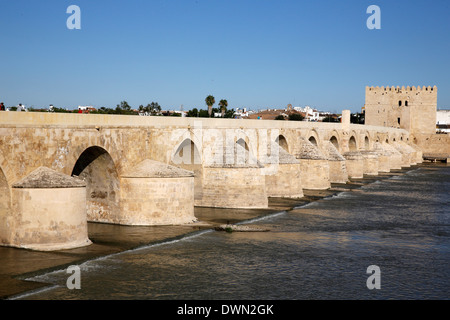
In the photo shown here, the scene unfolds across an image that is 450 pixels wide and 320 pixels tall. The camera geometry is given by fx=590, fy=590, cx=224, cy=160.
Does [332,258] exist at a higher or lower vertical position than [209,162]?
lower

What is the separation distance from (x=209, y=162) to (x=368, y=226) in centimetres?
738

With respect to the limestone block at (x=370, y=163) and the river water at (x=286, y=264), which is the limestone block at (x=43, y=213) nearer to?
the river water at (x=286, y=264)

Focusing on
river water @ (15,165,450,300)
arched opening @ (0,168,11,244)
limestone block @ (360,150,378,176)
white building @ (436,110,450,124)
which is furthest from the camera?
white building @ (436,110,450,124)

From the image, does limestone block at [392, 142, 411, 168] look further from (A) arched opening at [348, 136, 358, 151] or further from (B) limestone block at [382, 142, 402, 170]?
(A) arched opening at [348, 136, 358, 151]

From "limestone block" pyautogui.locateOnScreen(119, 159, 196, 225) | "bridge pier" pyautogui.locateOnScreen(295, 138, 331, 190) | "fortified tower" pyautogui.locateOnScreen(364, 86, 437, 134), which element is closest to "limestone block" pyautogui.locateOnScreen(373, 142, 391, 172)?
"fortified tower" pyautogui.locateOnScreen(364, 86, 437, 134)

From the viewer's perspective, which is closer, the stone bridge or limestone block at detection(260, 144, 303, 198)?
the stone bridge

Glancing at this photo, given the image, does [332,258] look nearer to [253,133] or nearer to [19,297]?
[19,297]

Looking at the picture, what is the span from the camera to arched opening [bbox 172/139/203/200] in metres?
25.7

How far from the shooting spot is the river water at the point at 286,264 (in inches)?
536

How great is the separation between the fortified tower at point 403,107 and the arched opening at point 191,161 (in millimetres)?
51156

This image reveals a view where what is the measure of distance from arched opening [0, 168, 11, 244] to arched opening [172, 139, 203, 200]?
10.1m
